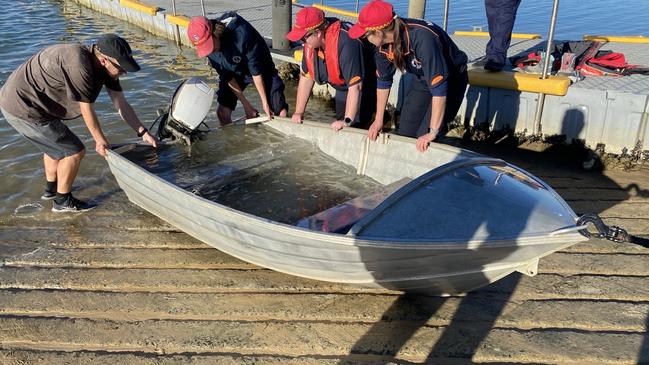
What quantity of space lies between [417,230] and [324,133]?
227 centimetres

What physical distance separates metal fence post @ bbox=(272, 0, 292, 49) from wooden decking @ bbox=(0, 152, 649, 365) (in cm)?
520

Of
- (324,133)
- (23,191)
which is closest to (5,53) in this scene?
(23,191)

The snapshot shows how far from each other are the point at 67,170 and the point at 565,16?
16.6 metres

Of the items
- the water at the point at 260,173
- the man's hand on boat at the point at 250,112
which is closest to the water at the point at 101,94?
the water at the point at 260,173

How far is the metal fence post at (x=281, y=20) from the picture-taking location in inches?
342

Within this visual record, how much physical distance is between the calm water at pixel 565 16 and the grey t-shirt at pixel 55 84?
11701 mm

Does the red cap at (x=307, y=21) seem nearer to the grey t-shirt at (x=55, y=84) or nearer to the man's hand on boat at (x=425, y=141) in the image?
the man's hand on boat at (x=425, y=141)

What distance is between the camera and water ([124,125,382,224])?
4.61 m

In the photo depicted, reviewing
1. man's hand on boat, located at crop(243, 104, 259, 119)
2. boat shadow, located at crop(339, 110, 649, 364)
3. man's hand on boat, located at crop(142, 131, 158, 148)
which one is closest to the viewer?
boat shadow, located at crop(339, 110, 649, 364)

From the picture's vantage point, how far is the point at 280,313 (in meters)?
3.61

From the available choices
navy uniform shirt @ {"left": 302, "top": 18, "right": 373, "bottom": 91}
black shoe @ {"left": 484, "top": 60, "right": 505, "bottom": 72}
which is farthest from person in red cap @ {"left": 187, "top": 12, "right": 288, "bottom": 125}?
black shoe @ {"left": 484, "top": 60, "right": 505, "bottom": 72}

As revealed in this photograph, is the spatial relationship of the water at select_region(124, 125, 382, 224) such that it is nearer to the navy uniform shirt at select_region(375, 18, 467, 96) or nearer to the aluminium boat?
the aluminium boat

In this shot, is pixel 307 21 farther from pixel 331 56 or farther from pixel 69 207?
pixel 69 207

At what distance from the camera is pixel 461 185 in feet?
11.0
